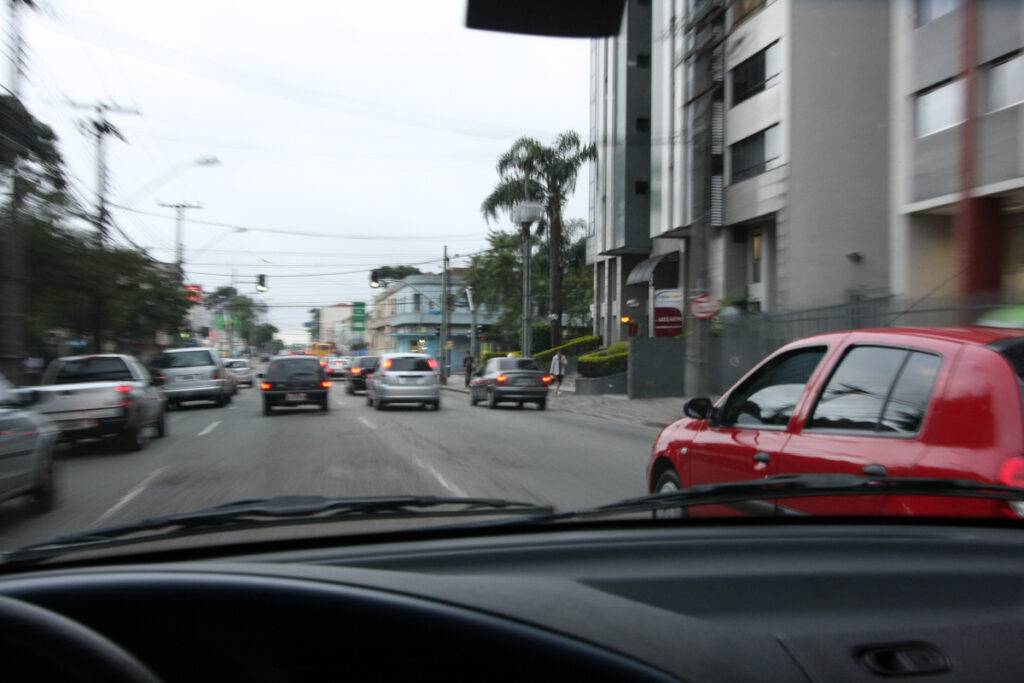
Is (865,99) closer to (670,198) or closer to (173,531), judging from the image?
(670,198)

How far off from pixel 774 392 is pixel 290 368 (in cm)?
1905

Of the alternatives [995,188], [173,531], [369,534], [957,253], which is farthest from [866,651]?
[957,253]

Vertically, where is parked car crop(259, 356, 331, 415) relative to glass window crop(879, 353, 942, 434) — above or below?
below

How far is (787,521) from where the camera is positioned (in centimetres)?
271

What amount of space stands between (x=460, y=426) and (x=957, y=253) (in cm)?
1248

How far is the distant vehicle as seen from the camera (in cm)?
1302

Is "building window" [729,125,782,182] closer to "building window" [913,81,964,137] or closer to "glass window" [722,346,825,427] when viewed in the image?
"building window" [913,81,964,137]

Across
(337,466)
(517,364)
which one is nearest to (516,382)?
(517,364)

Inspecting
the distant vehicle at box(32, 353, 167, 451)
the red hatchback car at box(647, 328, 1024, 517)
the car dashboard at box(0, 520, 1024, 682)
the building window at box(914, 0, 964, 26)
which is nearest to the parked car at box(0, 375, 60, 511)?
the distant vehicle at box(32, 353, 167, 451)

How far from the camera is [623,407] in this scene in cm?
2605

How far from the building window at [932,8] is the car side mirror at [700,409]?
1769 centimetres

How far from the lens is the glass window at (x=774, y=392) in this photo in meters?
4.66

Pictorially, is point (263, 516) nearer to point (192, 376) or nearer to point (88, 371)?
point (88, 371)

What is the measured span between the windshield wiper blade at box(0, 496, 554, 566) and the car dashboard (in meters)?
0.47
